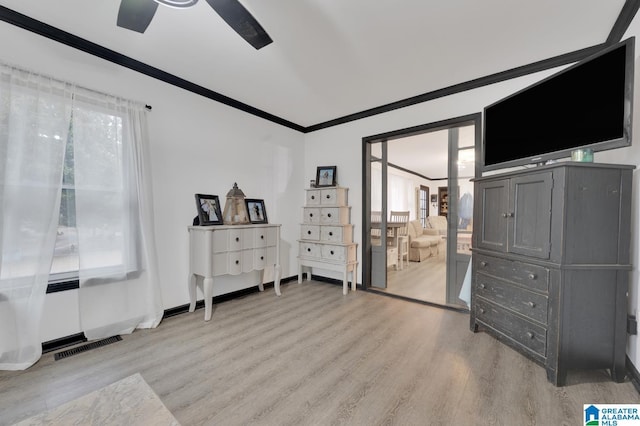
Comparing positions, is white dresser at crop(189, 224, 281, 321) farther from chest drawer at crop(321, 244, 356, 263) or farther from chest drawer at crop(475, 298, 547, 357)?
chest drawer at crop(475, 298, 547, 357)

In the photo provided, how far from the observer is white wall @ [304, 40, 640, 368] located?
1.75 meters

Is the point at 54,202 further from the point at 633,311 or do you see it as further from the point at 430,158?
the point at 430,158

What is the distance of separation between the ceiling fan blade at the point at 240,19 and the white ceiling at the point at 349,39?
332 millimetres

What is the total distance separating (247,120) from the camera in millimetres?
3480

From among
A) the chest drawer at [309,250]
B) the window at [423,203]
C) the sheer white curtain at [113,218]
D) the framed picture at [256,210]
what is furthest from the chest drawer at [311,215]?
the window at [423,203]

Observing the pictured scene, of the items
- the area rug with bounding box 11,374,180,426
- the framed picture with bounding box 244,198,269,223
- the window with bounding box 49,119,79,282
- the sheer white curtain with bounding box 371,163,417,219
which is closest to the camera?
the area rug with bounding box 11,374,180,426

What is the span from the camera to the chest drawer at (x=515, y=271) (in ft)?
5.79

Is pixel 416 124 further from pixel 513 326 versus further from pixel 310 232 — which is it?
pixel 513 326

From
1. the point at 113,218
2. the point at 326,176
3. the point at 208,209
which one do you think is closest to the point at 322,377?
the point at 208,209

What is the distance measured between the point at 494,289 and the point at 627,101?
1.45m

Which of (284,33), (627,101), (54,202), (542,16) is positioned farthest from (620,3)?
(54,202)

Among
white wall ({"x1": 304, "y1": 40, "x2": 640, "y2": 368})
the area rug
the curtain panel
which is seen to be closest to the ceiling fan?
the curtain panel

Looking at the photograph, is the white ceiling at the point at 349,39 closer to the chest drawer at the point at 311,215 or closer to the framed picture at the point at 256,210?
the framed picture at the point at 256,210

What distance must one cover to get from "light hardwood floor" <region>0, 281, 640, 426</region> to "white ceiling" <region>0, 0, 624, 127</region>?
2458 mm
